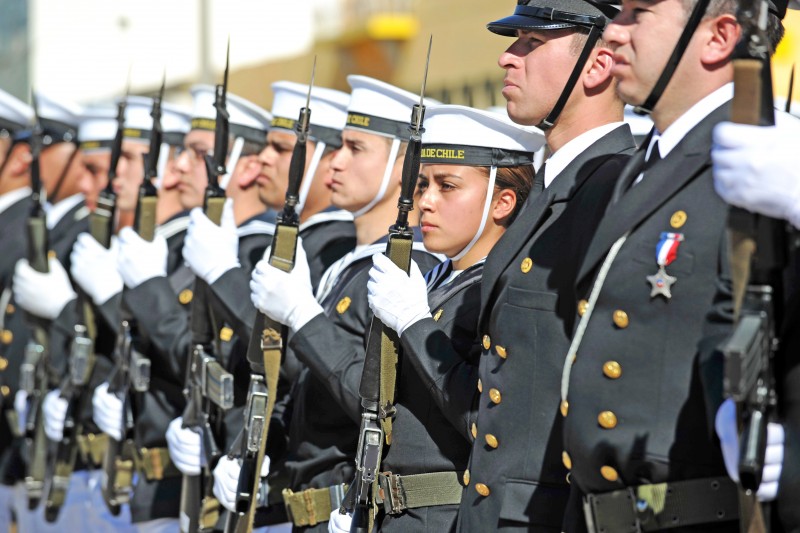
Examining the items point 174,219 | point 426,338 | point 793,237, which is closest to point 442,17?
point 174,219

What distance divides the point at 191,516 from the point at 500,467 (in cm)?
254

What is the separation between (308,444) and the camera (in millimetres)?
4625

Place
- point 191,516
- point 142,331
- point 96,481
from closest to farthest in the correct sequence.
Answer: point 191,516
point 142,331
point 96,481

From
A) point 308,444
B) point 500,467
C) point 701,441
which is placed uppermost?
point 701,441

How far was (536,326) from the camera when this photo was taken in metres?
3.28

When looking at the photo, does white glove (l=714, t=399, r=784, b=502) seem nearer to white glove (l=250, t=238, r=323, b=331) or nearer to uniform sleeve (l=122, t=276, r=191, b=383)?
white glove (l=250, t=238, r=323, b=331)

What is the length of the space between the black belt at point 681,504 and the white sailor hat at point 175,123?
510 cm

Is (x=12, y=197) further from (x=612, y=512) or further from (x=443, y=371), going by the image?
(x=612, y=512)

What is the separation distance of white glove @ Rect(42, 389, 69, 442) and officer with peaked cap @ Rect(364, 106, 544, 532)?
3.69m

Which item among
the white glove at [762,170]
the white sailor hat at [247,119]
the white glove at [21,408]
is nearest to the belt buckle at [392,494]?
the white glove at [762,170]

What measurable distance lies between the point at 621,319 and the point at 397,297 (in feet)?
3.65

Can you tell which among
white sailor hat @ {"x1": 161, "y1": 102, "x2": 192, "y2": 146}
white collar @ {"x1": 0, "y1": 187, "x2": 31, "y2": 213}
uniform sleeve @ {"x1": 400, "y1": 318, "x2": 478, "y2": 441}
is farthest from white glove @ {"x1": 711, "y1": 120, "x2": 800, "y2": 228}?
white collar @ {"x1": 0, "y1": 187, "x2": 31, "y2": 213}

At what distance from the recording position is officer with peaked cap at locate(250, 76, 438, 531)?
4387 mm

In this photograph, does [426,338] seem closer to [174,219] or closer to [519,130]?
[519,130]
